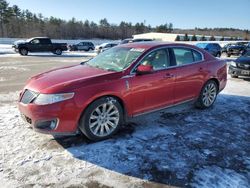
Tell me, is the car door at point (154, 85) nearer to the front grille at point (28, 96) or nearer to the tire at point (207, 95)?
the tire at point (207, 95)

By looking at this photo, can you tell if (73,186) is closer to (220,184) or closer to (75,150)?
(75,150)

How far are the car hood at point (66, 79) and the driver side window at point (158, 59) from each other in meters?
0.84

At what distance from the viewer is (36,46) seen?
86.1 feet

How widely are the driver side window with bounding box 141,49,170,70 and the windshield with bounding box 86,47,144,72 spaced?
19 centimetres

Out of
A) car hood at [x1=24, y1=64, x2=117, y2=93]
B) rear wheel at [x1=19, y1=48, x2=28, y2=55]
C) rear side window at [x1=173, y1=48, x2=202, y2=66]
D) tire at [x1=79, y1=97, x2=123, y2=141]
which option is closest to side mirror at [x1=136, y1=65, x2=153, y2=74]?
car hood at [x1=24, y1=64, x2=117, y2=93]

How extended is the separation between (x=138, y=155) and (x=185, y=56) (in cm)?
281

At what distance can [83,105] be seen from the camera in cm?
429

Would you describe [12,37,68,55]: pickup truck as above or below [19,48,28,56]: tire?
above

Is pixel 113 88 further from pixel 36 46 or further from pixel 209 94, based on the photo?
pixel 36 46

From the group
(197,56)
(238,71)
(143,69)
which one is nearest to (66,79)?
(143,69)

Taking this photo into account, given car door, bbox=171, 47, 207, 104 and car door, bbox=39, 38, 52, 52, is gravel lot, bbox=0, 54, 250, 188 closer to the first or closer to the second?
car door, bbox=171, 47, 207, 104

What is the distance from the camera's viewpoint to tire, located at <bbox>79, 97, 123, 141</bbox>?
14.5 ft

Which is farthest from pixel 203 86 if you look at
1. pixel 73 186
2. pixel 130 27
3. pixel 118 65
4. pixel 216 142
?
pixel 130 27

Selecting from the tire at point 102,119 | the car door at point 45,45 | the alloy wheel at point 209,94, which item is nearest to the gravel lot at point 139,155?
the tire at point 102,119
